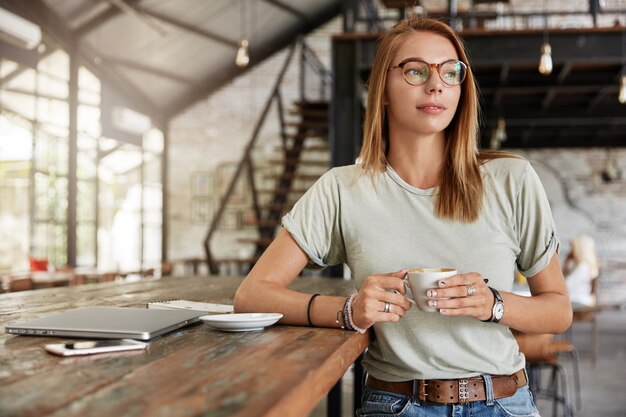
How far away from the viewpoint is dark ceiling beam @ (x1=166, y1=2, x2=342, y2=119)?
12320 mm

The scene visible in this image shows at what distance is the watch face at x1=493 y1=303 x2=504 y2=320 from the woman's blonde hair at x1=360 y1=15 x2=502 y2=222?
9.3 inches

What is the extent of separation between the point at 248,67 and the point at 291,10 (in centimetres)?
148

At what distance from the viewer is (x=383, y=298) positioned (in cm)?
130

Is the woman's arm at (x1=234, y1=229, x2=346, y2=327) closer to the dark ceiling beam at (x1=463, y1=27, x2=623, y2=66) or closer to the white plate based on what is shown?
the white plate

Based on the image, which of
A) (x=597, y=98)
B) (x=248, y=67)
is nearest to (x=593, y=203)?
(x=597, y=98)

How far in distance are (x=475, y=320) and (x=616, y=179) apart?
40.4 feet

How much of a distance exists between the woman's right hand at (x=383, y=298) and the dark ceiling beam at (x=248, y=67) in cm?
1134

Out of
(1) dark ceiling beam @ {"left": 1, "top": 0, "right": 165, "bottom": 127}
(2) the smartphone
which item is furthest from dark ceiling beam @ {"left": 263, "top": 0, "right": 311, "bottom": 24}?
(2) the smartphone

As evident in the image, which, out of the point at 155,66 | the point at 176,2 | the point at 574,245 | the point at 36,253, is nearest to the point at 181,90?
the point at 155,66

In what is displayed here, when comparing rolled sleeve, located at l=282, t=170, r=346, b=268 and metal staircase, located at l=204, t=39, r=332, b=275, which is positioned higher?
metal staircase, located at l=204, t=39, r=332, b=275

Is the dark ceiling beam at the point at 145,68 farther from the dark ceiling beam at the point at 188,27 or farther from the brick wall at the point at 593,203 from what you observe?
the brick wall at the point at 593,203

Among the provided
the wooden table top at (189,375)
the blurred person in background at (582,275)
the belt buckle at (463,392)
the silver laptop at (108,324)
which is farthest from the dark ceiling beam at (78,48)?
the belt buckle at (463,392)

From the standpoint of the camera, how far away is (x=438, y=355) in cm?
142

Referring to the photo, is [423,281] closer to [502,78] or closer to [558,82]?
[502,78]
